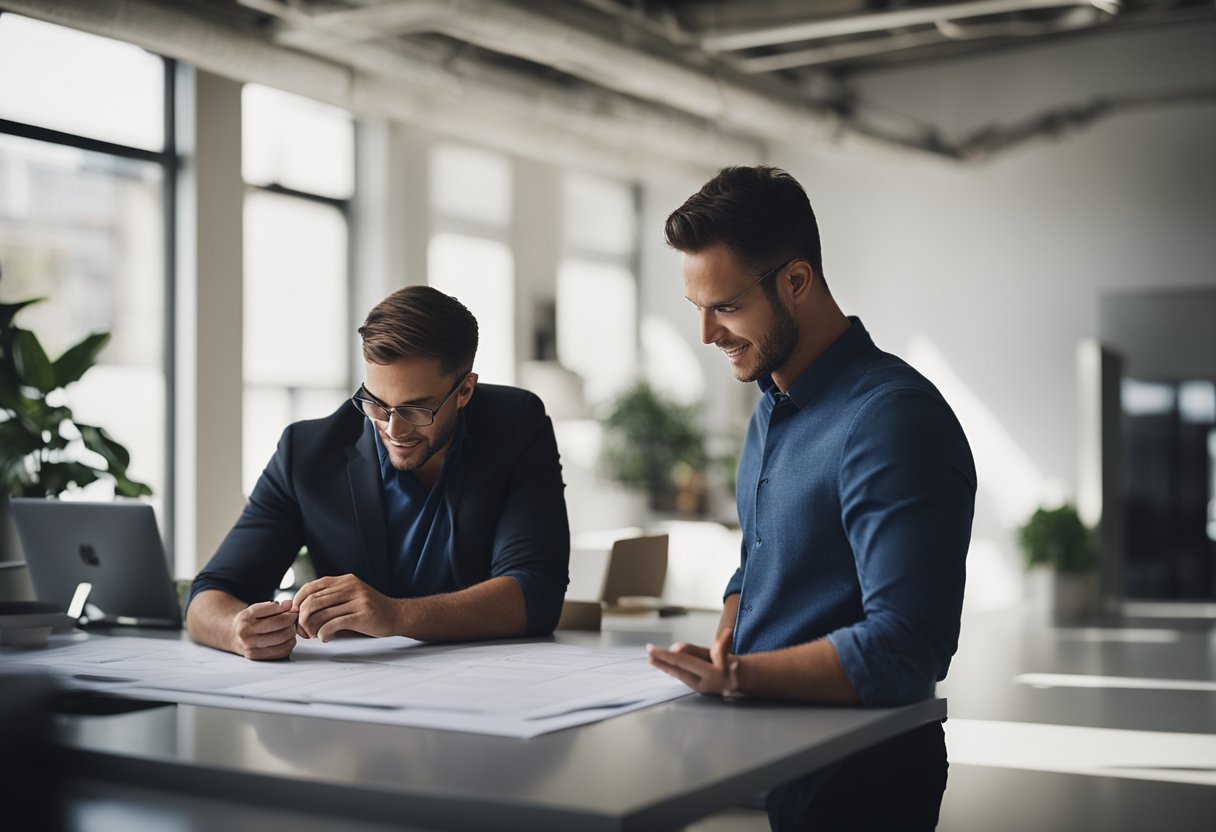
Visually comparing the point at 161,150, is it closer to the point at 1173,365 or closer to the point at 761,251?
the point at 761,251

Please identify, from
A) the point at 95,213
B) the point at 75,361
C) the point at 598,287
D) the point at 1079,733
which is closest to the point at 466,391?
the point at 75,361

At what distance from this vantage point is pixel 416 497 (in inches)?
104

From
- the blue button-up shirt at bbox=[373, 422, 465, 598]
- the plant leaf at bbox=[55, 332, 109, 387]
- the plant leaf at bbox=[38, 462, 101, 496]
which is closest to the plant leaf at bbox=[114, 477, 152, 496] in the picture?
the plant leaf at bbox=[38, 462, 101, 496]

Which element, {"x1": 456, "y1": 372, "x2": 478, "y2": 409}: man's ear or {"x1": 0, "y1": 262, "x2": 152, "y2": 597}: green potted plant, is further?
{"x1": 0, "y1": 262, "x2": 152, "y2": 597}: green potted plant

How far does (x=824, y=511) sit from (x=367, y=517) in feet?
3.43

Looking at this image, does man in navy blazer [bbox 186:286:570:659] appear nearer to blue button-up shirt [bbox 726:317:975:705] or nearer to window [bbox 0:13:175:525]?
blue button-up shirt [bbox 726:317:975:705]

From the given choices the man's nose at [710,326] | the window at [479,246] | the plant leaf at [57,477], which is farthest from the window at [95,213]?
the man's nose at [710,326]

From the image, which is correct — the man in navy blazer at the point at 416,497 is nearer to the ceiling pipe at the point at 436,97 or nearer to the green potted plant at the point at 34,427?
the green potted plant at the point at 34,427

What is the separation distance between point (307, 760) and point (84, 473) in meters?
4.50

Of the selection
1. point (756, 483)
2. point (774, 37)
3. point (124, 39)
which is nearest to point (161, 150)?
point (124, 39)

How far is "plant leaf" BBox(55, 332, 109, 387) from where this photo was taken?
18.6ft

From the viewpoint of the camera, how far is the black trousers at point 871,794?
176 centimetres

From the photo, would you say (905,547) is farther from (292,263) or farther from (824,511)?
(292,263)

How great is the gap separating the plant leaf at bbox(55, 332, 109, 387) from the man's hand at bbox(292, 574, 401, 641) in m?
3.86
